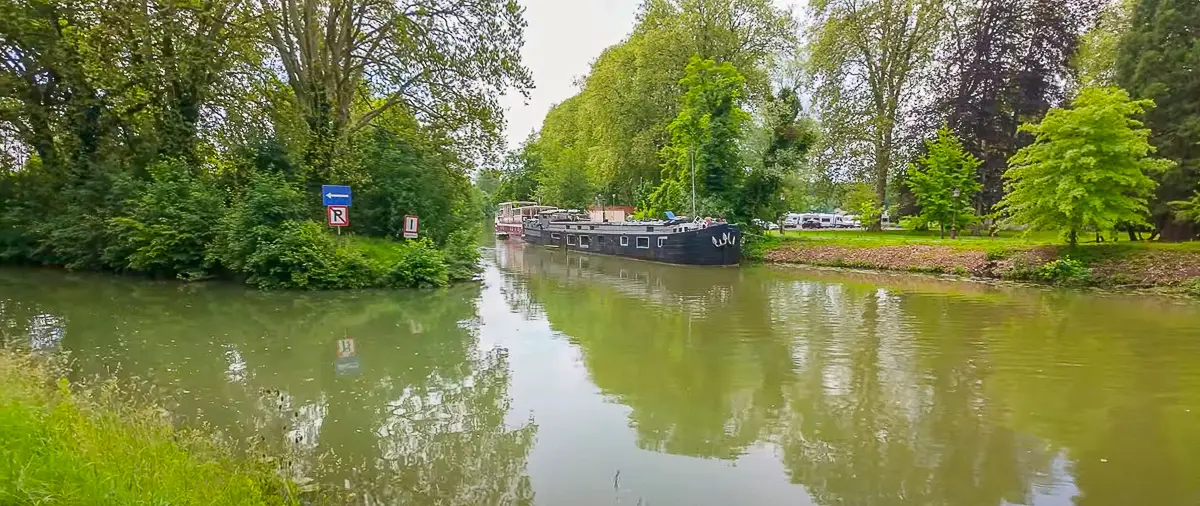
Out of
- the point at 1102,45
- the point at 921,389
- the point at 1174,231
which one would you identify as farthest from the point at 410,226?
the point at 1102,45

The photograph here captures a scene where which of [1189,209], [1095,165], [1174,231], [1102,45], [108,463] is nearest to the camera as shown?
[108,463]

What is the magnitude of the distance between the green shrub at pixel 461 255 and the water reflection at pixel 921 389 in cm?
453

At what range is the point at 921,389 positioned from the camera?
739cm

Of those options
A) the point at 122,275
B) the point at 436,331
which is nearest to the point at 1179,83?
the point at 436,331

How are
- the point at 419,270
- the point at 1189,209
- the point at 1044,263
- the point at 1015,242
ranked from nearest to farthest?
the point at 1189,209 → the point at 419,270 → the point at 1044,263 → the point at 1015,242

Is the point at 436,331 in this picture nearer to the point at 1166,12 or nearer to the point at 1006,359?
the point at 1006,359

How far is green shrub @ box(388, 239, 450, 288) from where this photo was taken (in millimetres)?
16281

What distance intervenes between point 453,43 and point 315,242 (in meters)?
7.26

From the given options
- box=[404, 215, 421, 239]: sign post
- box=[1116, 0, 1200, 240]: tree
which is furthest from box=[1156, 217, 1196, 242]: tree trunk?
box=[404, 215, 421, 239]: sign post

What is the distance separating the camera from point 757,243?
26062 millimetres

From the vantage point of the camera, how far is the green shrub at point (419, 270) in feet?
53.4

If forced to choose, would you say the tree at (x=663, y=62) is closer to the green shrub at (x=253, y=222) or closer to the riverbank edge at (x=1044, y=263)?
the riverbank edge at (x=1044, y=263)

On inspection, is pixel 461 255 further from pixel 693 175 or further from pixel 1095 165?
pixel 1095 165

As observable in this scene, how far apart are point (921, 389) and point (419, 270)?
41.0 feet
